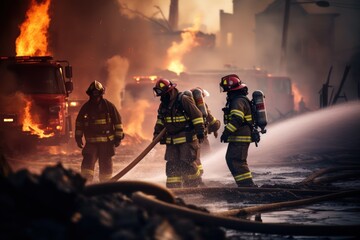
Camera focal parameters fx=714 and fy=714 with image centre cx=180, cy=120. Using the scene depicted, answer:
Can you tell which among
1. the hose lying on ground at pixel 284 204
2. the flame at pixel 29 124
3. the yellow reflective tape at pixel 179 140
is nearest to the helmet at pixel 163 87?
the yellow reflective tape at pixel 179 140

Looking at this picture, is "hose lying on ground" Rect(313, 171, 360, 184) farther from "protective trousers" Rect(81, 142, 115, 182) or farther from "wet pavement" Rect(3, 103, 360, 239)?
"protective trousers" Rect(81, 142, 115, 182)

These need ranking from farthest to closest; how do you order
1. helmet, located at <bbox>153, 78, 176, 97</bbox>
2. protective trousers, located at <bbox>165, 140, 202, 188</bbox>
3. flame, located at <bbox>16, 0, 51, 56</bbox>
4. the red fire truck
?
flame, located at <bbox>16, 0, 51, 56</bbox>
the red fire truck
helmet, located at <bbox>153, 78, 176, 97</bbox>
protective trousers, located at <bbox>165, 140, 202, 188</bbox>

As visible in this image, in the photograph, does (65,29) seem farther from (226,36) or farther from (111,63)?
(226,36)

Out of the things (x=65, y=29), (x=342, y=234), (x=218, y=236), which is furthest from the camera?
(x=65, y=29)

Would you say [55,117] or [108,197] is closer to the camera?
[108,197]

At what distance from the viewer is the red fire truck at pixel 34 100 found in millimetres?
15352

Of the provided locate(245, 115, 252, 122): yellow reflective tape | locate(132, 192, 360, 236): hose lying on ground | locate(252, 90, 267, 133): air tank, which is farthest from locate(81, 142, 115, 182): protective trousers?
locate(132, 192, 360, 236): hose lying on ground

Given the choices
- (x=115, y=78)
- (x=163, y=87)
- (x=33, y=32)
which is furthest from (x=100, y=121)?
(x=115, y=78)

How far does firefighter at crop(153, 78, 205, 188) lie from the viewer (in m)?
10.6

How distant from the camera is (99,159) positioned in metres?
11.4

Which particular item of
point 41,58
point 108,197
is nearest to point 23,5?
point 41,58

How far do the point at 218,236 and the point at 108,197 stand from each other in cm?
97

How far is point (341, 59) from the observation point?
57.8 meters

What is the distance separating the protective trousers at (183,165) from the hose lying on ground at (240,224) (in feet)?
13.5
